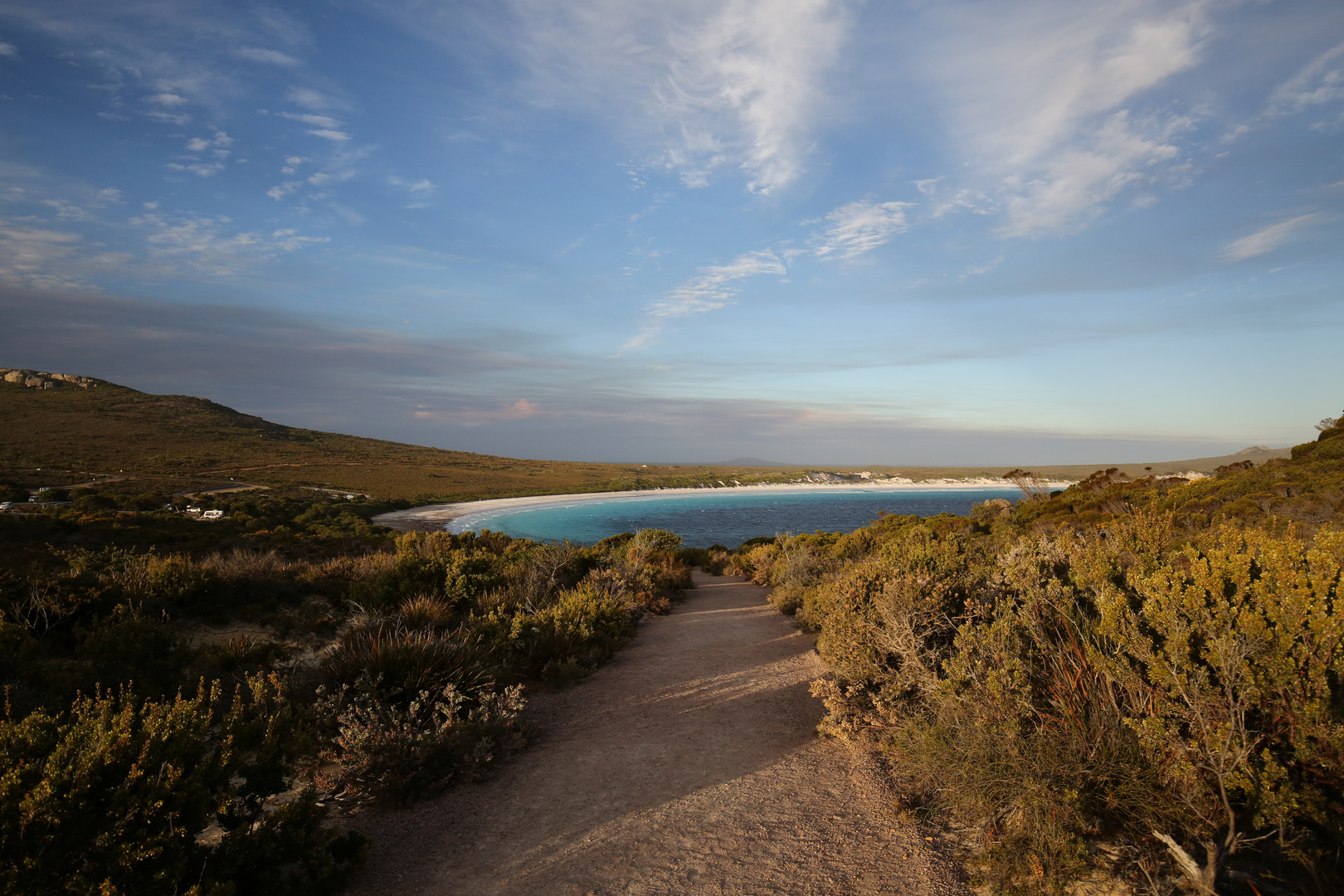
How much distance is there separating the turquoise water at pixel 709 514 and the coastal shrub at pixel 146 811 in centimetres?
2236

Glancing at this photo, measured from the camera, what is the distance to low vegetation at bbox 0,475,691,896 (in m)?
2.24

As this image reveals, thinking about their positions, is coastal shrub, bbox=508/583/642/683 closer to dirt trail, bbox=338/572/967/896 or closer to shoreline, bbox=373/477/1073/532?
dirt trail, bbox=338/572/967/896

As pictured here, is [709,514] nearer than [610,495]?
Yes

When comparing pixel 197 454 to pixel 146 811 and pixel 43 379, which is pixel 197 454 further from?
pixel 146 811

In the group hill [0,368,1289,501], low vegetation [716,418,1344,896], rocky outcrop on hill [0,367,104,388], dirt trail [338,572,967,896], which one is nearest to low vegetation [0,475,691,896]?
dirt trail [338,572,967,896]

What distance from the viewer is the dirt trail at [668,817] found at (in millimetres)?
3045

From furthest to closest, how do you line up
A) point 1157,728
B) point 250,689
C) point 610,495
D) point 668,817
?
point 610,495, point 250,689, point 668,817, point 1157,728

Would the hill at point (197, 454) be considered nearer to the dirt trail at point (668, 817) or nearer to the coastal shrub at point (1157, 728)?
the dirt trail at point (668, 817)

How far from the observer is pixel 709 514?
43.2 m

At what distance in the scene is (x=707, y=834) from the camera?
11.4 ft

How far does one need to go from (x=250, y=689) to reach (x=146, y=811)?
361 cm

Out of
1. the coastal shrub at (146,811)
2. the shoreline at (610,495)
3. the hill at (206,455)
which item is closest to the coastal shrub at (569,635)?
the coastal shrub at (146,811)

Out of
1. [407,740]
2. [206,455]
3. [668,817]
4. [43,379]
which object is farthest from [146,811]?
[43,379]

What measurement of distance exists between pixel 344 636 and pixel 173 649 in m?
2.21
